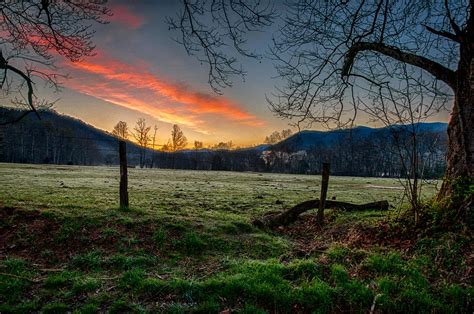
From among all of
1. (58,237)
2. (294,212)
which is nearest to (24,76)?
(58,237)

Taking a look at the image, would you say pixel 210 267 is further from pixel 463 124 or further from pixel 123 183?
pixel 463 124

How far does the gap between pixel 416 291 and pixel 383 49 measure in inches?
255

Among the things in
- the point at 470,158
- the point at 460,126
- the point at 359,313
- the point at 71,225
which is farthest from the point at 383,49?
the point at 71,225

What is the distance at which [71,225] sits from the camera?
9.32 meters

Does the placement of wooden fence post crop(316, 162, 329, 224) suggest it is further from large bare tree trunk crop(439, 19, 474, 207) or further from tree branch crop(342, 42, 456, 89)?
tree branch crop(342, 42, 456, 89)

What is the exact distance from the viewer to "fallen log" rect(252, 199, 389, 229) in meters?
12.0

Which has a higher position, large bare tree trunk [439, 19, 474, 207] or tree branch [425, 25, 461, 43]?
tree branch [425, 25, 461, 43]

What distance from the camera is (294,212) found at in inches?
516

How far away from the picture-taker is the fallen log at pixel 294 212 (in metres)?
12.0

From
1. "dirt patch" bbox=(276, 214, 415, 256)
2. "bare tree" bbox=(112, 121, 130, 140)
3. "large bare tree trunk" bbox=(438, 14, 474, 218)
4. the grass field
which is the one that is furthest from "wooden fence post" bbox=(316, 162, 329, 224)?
"bare tree" bbox=(112, 121, 130, 140)

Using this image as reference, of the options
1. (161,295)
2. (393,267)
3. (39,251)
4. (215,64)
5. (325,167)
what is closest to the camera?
(161,295)

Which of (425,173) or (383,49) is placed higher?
(383,49)

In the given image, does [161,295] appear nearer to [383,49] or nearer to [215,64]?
[215,64]

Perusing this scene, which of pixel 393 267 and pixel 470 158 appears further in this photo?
pixel 470 158
